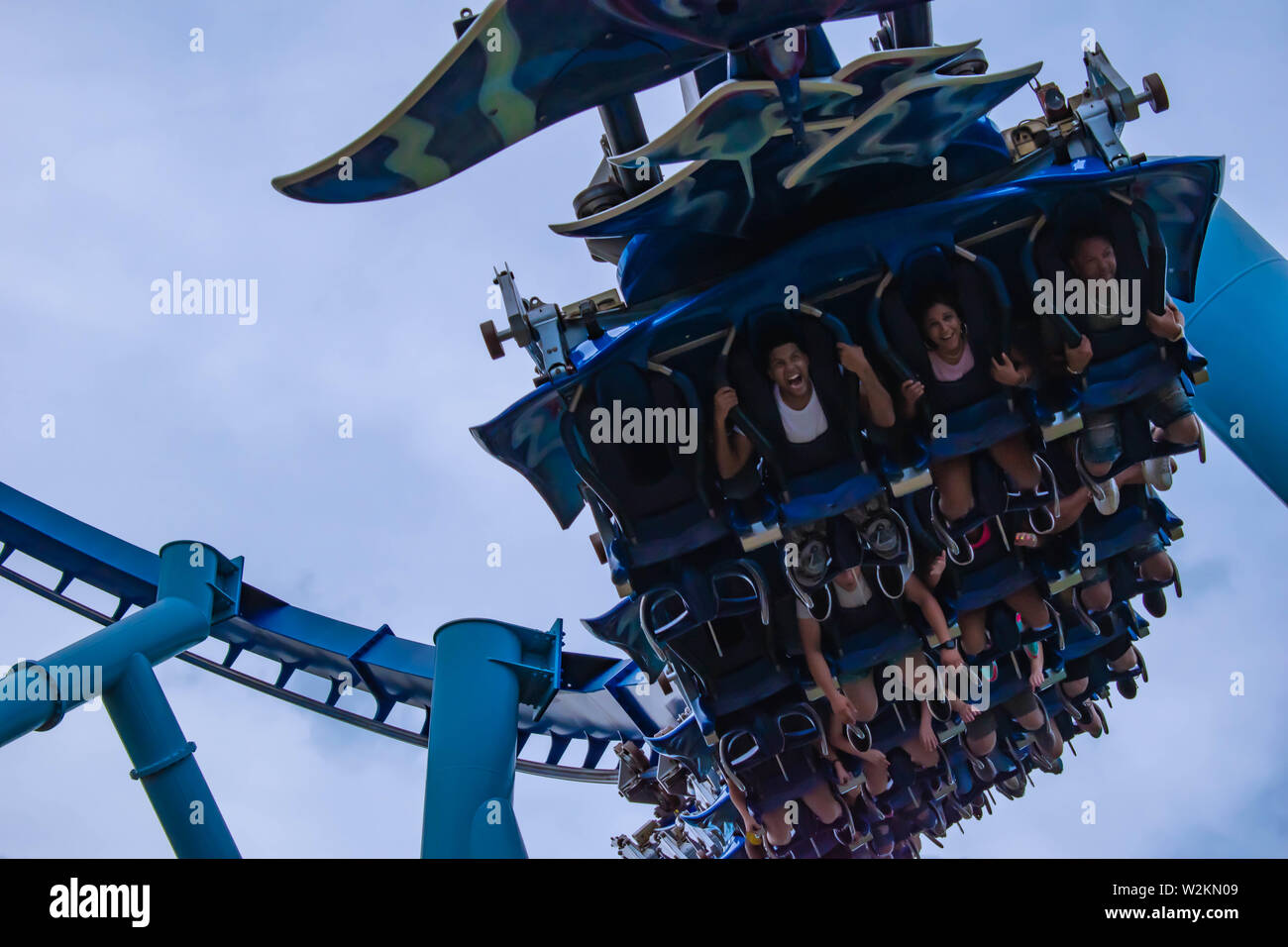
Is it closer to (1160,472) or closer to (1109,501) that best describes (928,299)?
(1109,501)

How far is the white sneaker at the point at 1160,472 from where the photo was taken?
5.87m

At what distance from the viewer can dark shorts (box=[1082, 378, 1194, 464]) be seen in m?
5.02

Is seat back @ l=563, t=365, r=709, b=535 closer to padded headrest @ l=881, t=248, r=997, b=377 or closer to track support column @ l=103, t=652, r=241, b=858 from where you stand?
padded headrest @ l=881, t=248, r=997, b=377

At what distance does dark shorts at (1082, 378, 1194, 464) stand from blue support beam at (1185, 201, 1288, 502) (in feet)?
2.39

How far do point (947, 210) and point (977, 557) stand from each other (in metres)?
1.99

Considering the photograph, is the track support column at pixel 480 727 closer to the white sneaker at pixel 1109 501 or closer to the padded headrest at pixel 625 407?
the padded headrest at pixel 625 407

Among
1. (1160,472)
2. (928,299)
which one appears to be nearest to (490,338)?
(928,299)

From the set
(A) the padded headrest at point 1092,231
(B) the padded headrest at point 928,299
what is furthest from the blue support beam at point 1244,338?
(B) the padded headrest at point 928,299

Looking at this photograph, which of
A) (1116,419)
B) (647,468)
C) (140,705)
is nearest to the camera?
(647,468)

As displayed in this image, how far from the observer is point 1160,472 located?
19.3ft

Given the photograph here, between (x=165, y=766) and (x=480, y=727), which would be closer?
(x=165, y=766)

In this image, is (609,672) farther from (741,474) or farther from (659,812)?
(741,474)

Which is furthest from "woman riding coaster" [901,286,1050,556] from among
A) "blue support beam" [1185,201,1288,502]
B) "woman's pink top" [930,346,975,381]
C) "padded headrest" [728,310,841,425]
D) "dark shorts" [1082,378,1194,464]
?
"blue support beam" [1185,201,1288,502]

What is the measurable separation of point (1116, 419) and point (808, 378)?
1.48m
